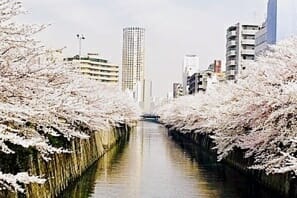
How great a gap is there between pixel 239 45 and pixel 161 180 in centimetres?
6356

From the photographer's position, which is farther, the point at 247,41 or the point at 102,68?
the point at 102,68

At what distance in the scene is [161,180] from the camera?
28.8 meters

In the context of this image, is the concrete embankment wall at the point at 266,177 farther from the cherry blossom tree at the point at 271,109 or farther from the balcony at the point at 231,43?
the balcony at the point at 231,43

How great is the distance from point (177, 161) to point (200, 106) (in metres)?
15.6

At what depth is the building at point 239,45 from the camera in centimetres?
8919

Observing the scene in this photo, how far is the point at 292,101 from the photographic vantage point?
18.5m

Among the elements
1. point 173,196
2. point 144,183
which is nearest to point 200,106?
point 144,183

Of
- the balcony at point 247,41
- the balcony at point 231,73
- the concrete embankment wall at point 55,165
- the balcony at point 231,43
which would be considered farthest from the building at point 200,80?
the concrete embankment wall at point 55,165

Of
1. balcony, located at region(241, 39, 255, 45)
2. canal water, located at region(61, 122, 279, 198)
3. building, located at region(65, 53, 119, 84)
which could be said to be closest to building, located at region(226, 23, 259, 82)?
balcony, located at region(241, 39, 255, 45)

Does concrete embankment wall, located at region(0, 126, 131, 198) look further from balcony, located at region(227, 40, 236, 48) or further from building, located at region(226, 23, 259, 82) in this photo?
balcony, located at region(227, 40, 236, 48)

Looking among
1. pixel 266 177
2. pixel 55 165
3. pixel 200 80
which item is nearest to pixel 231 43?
pixel 200 80

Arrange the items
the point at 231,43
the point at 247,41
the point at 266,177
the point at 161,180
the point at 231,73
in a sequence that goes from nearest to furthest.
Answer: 1. the point at 266,177
2. the point at 161,180
3. the point at 231,73
4. the point at 247,41
5. the point at 231,43

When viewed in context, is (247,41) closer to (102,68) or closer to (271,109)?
(102,68)

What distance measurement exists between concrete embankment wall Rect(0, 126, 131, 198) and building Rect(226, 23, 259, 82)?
52702 millimetres
